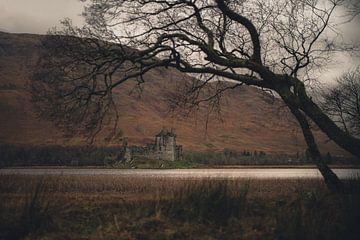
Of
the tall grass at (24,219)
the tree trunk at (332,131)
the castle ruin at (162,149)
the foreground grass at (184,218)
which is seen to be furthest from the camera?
the castle ruin at (162,149)

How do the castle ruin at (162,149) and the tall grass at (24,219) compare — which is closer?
the tall grass at (24,219)

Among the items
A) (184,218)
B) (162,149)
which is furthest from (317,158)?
(162,149)

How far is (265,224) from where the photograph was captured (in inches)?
436

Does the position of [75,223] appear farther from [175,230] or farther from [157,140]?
[157,140]

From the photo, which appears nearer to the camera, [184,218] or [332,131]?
[184,218]

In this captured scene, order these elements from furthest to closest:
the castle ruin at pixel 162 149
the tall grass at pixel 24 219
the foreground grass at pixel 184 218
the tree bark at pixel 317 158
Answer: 1. the castle ruin at pixel 162 149
2. the tree bark at pixel 317 158
3. the foreground grass at pixel 184 218
4. the tall grass at pixel 24 219

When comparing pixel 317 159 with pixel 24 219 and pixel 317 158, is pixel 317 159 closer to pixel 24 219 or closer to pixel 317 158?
pixel 317 158

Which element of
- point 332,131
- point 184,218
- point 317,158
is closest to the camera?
point 184,218

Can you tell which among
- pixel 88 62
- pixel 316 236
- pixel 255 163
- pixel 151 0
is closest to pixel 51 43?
pixel 88 62

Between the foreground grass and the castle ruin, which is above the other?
the castle ruin

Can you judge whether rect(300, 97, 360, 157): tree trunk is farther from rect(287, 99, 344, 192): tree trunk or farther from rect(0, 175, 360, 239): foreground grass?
rect(0, 175, 360, 239): foreground grass

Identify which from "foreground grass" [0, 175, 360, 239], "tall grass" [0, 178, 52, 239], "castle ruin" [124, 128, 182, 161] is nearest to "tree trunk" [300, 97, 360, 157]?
"foreground grass" [0, 175, 360, 239]

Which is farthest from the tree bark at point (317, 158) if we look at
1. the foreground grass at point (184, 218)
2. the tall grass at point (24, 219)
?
the tall grass at point (24, 219)

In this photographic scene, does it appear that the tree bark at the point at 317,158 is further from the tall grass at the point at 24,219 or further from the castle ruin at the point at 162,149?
the castle ruin at the point at 162,149
